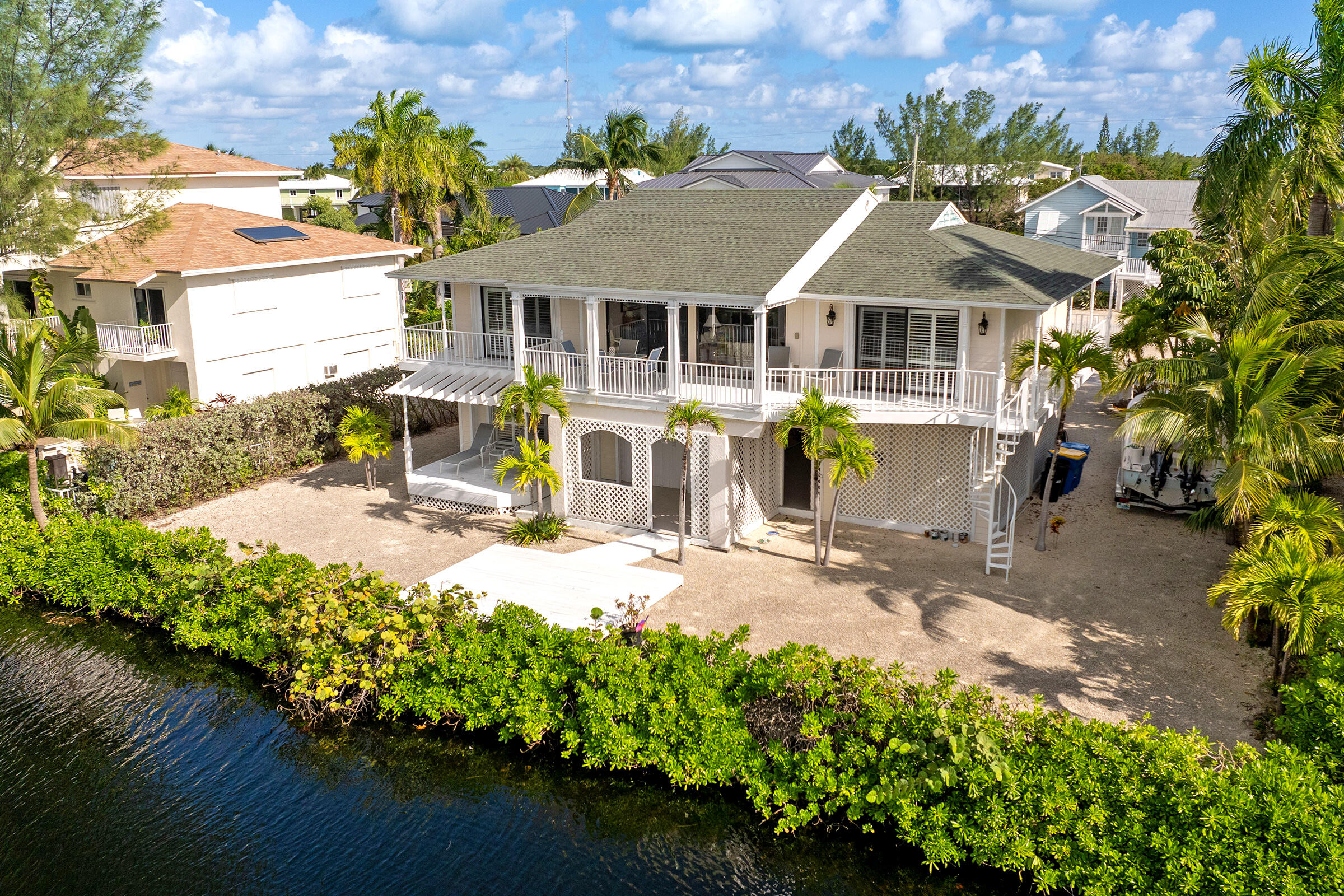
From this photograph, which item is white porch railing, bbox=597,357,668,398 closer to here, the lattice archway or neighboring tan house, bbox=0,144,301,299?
the lattice archway

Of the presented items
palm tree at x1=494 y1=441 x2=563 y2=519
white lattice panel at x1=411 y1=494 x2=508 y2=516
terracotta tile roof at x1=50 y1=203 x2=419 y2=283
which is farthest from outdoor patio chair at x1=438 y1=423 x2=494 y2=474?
terracotta tile roof at x1=50 y1=203 x2=419 y2=283

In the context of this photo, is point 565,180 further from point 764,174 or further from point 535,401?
point 535,401

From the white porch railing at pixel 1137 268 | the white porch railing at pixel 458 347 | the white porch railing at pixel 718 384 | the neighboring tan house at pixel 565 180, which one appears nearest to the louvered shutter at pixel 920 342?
the white porch railing at pixel 718 384

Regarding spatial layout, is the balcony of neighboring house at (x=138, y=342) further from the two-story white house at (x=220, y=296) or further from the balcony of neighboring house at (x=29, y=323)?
the balcony of neighboring house at (x=29, y=323)

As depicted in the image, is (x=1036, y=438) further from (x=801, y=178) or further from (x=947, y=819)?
(x=801, y=178)

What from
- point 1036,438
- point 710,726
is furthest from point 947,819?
point 1036,438

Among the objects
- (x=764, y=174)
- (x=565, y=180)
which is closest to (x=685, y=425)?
(x=764, y=174)

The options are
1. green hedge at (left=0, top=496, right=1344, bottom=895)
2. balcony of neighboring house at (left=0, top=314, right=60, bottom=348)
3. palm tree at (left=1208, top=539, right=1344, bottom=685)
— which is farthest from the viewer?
balcony of neighboring house at (left=0, top=314, right=60, bottom=348)
